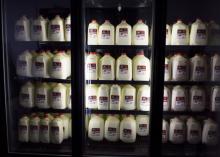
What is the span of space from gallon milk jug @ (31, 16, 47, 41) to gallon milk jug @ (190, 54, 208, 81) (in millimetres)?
1376

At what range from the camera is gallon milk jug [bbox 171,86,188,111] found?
2543 millimetres

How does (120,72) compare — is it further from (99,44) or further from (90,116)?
(90,116)

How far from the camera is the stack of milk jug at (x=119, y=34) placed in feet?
8.21

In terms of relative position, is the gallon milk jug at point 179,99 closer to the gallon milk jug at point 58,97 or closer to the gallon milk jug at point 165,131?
the gallon milk jug at point 165,131

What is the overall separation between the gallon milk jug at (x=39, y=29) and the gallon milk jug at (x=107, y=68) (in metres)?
0.59

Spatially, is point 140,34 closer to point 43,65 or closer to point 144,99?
point 144,99

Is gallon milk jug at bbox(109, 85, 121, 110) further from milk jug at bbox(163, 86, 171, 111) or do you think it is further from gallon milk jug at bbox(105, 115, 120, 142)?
milk jug at bbox(163, 86, 171, 111)

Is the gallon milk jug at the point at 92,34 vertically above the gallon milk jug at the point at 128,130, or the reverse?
the gallon milk jug at the point at 92,34

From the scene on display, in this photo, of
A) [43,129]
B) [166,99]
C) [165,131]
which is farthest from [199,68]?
[43,129]

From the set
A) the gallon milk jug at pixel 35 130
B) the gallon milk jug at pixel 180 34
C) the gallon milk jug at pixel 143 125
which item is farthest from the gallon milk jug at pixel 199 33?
the gallon milk jug at pixel 35 130

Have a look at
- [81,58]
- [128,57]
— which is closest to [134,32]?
[128,57]

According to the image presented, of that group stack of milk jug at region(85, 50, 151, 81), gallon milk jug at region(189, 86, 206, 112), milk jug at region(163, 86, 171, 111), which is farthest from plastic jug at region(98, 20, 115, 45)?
gallon milk jug at region(189, 86, 206, 112)

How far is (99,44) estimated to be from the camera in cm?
254

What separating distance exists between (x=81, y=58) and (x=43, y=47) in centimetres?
61
